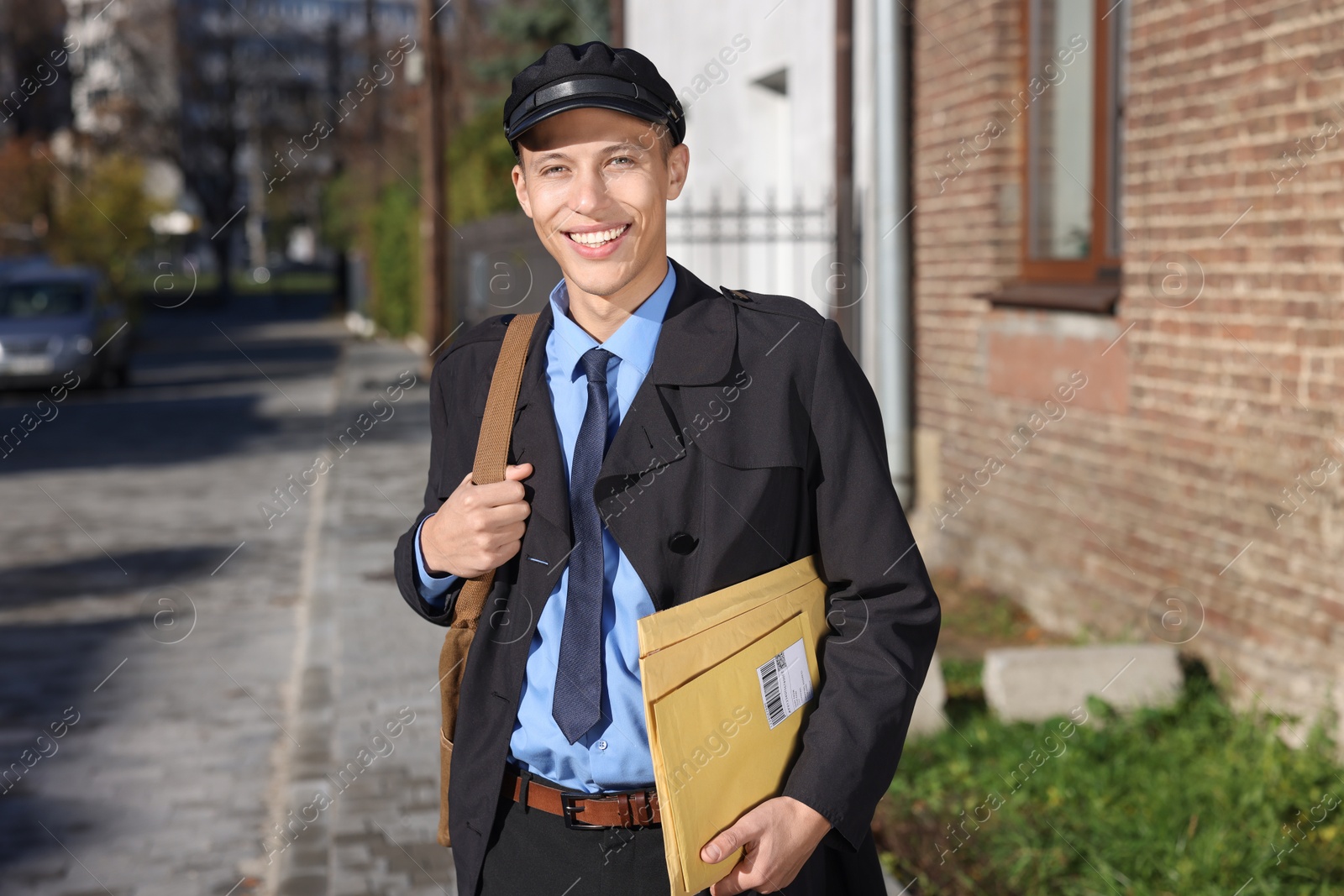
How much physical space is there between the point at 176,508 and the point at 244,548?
6.29 ft

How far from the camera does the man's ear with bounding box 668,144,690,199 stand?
2061 mm

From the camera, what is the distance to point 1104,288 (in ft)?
22.1

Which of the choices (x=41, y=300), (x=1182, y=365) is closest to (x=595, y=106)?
(x=1182, y=365)

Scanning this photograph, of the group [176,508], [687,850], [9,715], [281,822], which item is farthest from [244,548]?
[687,850]

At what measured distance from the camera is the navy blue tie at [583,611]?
1.94 m

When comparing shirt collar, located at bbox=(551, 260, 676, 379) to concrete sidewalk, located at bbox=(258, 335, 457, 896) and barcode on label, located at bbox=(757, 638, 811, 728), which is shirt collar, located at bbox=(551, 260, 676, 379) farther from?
concrete sidewalk, located at bbox=(258, 335, 457, 896)

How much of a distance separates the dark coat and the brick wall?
3487mm

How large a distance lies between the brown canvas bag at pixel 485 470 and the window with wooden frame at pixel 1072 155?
4950 mm

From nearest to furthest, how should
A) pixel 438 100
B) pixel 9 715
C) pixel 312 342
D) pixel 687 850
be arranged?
pixel 687 850, pixel 9 715, pixel 438 100, pixel 312 342

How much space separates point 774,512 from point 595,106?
1.98 feet

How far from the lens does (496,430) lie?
6.62ft

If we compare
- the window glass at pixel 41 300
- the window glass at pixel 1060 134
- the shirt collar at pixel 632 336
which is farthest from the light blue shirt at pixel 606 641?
the window glass at pixel 41 300

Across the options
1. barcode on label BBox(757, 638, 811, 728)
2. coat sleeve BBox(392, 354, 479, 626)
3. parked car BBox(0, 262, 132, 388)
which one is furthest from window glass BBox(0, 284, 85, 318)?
barcode on label BBox(757, 638, 811, 728)

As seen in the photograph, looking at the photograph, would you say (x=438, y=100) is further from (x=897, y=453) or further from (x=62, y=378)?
(x=897, y=453)
